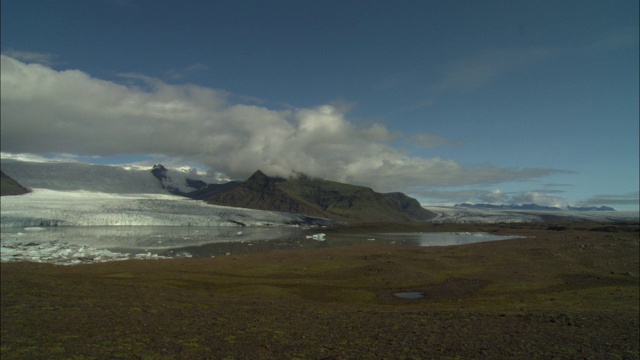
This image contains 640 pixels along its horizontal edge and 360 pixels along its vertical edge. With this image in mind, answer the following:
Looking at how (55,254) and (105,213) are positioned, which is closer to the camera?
(55,254)

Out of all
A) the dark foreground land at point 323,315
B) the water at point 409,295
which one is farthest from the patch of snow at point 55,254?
the water at point 409,295

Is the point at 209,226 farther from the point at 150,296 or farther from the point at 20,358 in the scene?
the point at 20,358

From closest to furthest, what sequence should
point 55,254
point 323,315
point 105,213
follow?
point 323,315 < point 55,254 < point 105,213

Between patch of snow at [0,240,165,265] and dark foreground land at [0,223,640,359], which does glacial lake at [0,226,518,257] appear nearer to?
patch of snow at [0,240,165,265]

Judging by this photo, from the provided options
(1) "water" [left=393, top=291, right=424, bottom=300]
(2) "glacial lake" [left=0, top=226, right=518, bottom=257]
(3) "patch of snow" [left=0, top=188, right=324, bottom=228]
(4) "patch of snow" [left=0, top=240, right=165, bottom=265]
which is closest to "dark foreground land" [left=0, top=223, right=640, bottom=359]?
(1) "water" [left=393, top=291, right=424, bottom=300]

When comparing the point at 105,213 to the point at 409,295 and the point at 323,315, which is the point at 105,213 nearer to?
the point at 409,295

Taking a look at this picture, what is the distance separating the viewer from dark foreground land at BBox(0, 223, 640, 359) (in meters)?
16.2

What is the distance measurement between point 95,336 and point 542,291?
31.9 m

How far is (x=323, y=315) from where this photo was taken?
73.9 ft

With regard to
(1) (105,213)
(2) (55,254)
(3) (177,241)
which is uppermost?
(1) (105,213)

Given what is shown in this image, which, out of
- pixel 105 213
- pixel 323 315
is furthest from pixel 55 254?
pixel 105 213

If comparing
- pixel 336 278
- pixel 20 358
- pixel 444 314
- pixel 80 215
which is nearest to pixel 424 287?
pixel 336 278

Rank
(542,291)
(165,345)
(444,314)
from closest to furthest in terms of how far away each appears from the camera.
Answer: (165,345) < (444,314) < (542,291)

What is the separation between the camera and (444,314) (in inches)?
901
